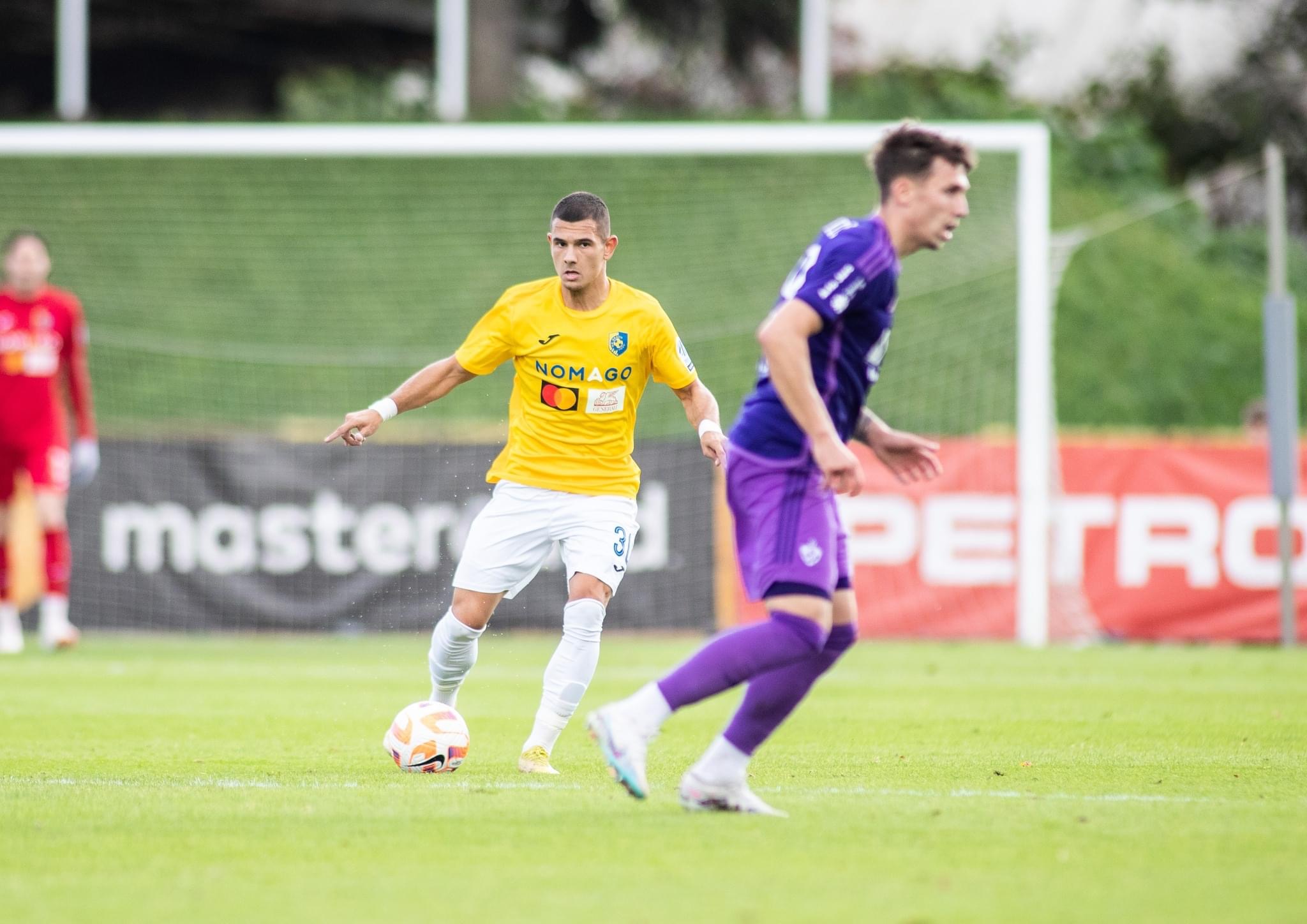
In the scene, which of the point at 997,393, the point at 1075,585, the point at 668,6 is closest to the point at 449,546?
the point at 1075,585

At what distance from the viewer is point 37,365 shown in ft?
43.2

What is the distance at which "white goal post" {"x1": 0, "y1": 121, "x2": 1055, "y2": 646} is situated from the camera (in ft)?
47.2

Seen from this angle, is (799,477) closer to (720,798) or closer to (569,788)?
(720,798)

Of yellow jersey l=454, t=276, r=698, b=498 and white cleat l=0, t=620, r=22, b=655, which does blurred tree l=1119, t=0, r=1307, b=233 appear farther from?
yellow jersey l=454, t=276, r=698, b=498

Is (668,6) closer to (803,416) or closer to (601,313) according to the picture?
(601,313)

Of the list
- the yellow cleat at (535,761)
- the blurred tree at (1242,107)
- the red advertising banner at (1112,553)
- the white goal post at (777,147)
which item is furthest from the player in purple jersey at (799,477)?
the blurred tree at (1242,107)

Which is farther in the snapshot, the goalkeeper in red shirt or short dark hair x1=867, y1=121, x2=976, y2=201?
the goalkeeper in red shirt

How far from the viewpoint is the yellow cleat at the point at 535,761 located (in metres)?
6.67

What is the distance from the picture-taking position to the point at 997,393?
752 inches

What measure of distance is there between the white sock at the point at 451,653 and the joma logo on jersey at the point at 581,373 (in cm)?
100

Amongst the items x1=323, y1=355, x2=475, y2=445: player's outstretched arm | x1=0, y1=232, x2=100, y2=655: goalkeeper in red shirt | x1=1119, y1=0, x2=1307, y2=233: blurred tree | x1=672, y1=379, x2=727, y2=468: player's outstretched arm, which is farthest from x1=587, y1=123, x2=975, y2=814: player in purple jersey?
x1=1119, y1=0, x2=1307, y2=233: blurred tree

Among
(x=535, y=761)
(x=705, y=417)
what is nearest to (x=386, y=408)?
(x=705, y=417)

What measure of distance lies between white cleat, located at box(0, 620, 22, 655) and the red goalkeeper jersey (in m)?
1.33

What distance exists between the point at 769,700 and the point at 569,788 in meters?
1.14
